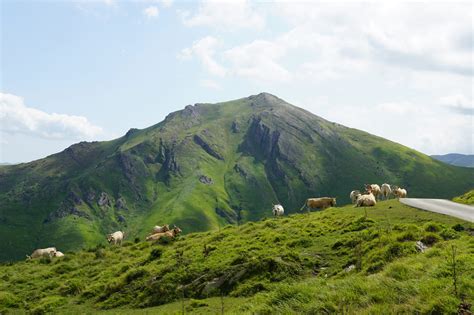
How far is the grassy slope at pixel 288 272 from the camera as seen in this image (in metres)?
12.8

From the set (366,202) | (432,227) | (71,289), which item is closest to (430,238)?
(432,227)

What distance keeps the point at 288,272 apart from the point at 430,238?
8.50m

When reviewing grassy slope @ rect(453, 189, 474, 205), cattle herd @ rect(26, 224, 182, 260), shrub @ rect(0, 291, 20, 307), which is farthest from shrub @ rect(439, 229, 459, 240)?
shrub @ rect(0, 291, 20, 307)

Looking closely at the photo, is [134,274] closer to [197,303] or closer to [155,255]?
[155,255]

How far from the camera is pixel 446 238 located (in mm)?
22984

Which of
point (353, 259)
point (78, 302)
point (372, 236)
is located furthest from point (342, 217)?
point (78, 302)

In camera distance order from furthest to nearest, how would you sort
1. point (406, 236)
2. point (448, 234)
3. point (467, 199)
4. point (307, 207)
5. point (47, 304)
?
1. point (307, 207)
2. point (467, 199)
3. point (47, 304)
4. point (448, 234)
5. point (406, 236)

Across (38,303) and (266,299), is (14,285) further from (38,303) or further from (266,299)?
(266,299)

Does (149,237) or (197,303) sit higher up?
(197,303)

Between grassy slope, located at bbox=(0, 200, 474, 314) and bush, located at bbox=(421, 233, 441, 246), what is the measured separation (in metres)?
0.09

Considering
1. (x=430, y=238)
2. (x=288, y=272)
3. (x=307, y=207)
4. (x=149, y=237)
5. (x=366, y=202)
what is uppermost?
(x=366, y=202)

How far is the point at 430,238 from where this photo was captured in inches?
885

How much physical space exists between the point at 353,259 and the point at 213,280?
29.2ft

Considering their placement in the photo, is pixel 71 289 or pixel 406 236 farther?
pixel 71 289
